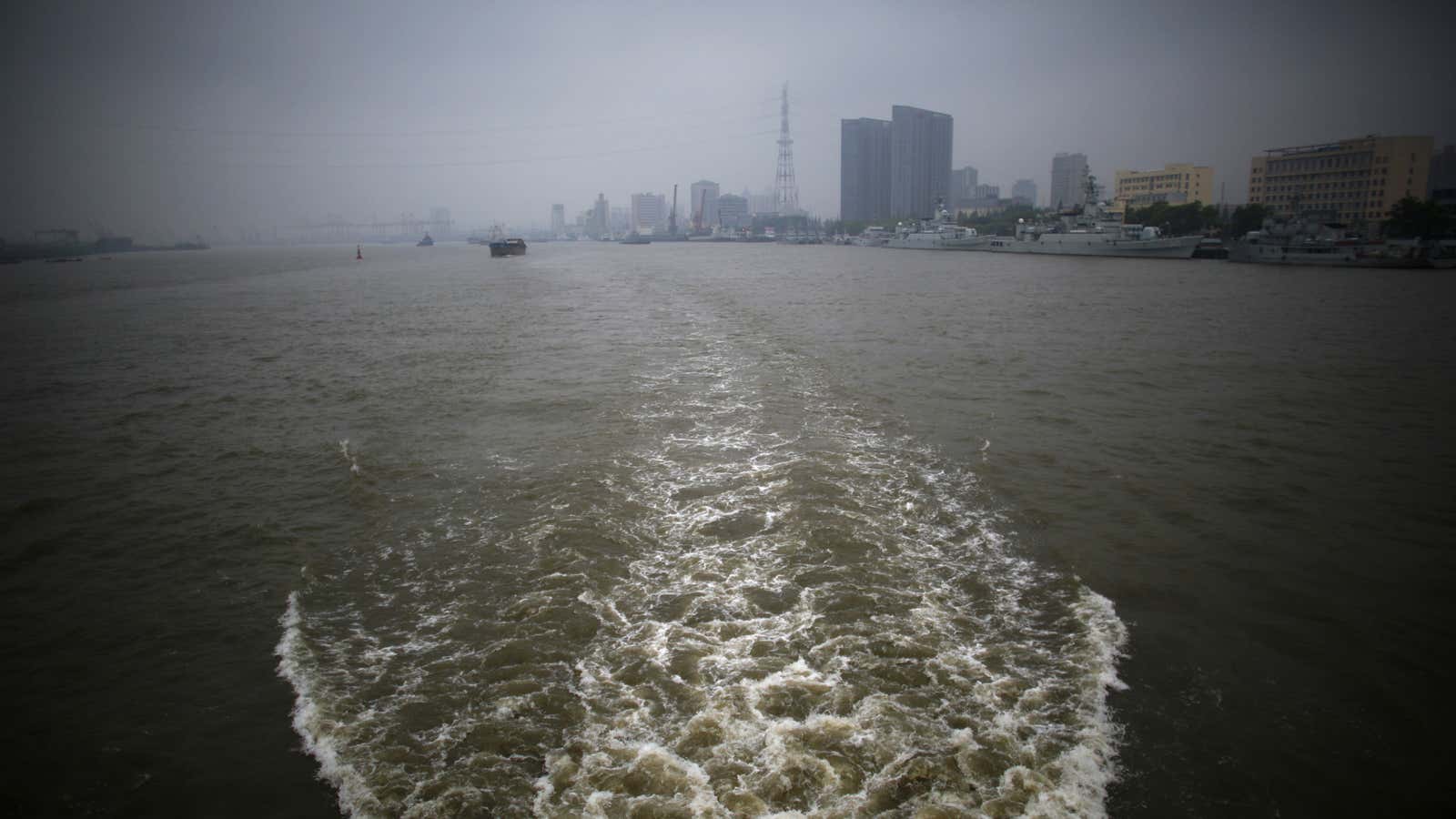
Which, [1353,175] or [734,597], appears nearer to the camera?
[734,597]

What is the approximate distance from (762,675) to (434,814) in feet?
5.60

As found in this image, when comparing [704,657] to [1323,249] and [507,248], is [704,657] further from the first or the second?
[507,248]

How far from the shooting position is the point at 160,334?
18.3 m

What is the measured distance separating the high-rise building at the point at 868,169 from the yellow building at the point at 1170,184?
7011cm

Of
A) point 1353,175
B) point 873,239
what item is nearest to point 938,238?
point 873,239

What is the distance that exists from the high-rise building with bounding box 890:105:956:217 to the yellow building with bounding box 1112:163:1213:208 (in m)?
66.6

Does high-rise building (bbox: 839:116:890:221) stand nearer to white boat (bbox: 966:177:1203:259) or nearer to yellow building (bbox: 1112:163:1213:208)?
yellow building (bbox: 1112:163:1213:208)

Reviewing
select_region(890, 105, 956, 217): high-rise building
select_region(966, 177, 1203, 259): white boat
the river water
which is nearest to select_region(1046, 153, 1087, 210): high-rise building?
select_region(890, 105, 956, 217): high-rise building

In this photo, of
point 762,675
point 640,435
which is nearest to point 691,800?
point 762,675

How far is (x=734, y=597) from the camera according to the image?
4.61 m

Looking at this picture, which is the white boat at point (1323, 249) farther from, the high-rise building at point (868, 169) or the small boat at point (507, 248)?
the high-rise building at point (868, 169)

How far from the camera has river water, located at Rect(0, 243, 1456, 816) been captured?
10.3 feet

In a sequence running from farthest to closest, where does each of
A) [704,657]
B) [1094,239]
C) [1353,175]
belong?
[1353,175], [1094,239], [704,657]

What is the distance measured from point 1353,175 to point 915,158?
110m
